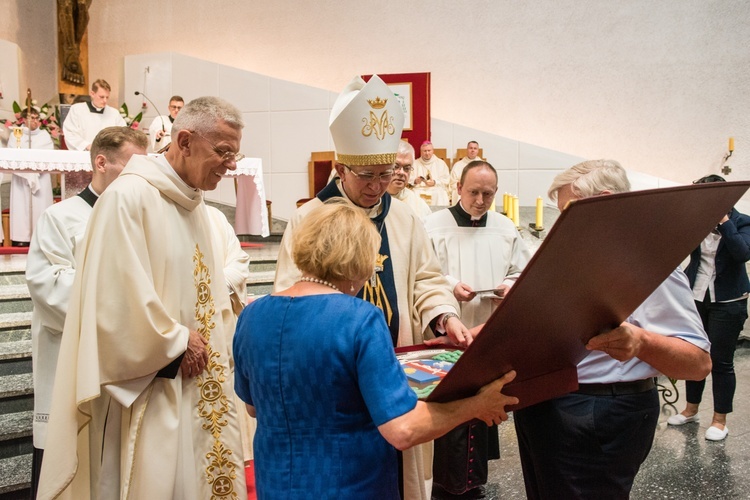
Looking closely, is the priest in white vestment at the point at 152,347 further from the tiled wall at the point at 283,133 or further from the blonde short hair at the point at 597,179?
the tiled wall at the point at 283,133

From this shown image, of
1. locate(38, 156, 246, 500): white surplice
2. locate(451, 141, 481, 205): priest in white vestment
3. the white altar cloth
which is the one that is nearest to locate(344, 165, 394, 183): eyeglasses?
locate(38, 156, 246, 500): white surplice

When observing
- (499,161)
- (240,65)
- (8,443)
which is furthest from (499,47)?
(8,443)

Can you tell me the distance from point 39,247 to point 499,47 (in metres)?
9.28

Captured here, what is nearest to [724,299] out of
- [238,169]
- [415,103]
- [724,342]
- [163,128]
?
[724,342]

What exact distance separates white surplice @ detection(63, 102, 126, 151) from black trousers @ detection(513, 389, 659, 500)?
7.99 metres

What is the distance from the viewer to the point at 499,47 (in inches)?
413

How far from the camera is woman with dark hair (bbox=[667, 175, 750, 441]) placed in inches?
156

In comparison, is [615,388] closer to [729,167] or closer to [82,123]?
[82,123]

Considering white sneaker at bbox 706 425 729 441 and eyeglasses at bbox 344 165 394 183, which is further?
white sneaker at bbox 706 425 729 441

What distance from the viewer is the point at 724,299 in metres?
3.98

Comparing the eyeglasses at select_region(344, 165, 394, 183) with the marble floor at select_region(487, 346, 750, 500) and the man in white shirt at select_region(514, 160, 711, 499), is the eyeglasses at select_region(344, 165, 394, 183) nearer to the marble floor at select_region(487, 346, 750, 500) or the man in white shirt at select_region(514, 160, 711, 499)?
the man in white shirt at select_region(514, 160, 711, 499)

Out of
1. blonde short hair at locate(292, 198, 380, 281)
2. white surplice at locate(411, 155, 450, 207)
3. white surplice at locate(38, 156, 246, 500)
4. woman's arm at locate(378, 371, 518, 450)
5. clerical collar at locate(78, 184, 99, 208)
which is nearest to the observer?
woman's arm at locate(378, 371, 518, 450)

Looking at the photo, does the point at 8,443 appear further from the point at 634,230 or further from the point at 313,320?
the point at 634,230

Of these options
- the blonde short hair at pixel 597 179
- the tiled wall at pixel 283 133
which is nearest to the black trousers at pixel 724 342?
the blonde short hair at pixel 597 179
